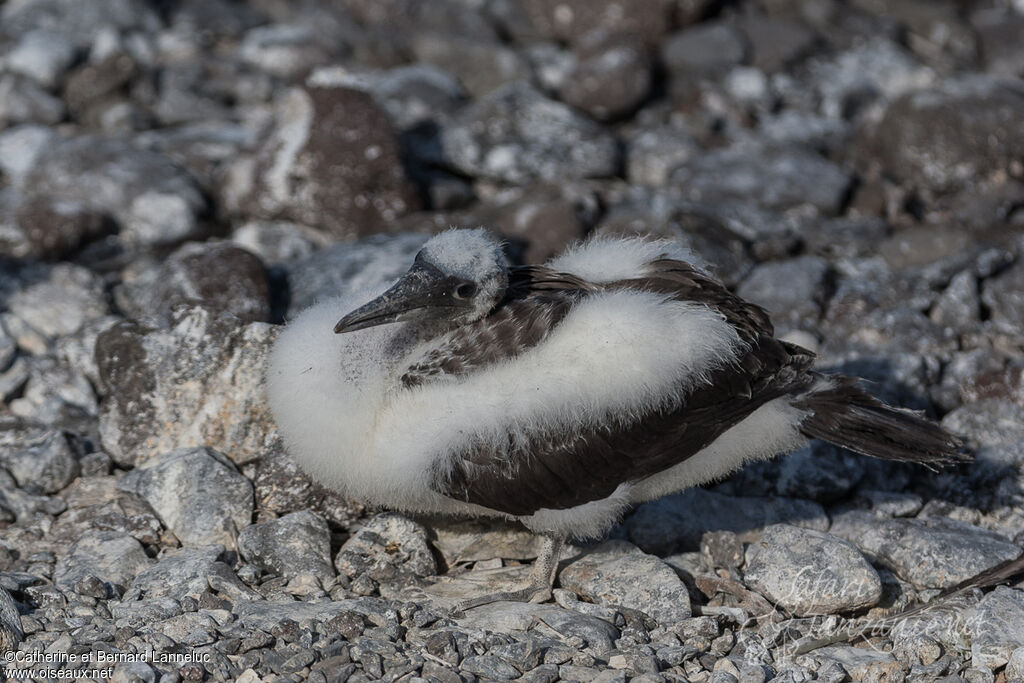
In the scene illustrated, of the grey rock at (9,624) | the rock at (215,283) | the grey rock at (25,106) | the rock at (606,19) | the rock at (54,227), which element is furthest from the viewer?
the rock at (606,19)

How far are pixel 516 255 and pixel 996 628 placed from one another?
385 cm

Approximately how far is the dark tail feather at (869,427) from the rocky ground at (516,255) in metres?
0.41

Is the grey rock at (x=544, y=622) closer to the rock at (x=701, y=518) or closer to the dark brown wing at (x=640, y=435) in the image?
the dark brown wing at (x=640, y=435)

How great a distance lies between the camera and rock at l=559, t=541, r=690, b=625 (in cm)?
471

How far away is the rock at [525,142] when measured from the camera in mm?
8594

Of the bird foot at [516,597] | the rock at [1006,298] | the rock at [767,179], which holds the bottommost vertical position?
the bird foot at [516,597]

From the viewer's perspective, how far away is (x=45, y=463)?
5.29 m

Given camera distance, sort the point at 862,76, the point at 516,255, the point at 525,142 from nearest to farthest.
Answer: the point at 516,255, the point at 525,142, the point at 862,76

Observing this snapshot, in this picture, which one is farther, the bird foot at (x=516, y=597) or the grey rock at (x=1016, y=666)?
the bird foot at (x=516, y=597)

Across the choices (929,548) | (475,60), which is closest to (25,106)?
(475,60)

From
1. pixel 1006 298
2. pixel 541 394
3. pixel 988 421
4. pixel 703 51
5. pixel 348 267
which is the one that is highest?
pixel 541 394

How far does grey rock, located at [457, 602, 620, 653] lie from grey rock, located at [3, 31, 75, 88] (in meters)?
6.82

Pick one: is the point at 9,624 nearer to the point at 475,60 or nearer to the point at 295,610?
the point at 295,610

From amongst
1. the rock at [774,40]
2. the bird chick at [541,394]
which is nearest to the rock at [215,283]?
the bird chick at [541,394]
